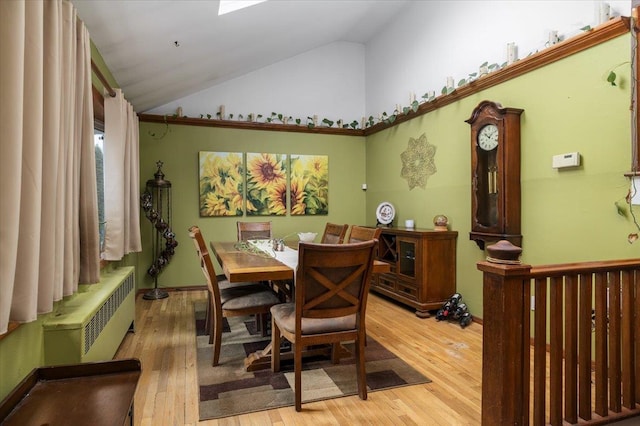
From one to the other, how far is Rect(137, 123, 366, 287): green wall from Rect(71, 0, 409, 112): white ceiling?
1.74 feet

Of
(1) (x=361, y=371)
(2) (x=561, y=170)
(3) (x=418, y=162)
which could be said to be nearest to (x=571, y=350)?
(1) (x=361, y=371)

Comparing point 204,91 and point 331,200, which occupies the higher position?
point 204,91

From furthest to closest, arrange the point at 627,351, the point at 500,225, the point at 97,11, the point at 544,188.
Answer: the point at 500,225, the point at 544,188, the point at 97,11, the point at 627,351

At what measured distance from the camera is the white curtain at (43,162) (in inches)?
45.2

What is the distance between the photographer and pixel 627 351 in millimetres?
1687

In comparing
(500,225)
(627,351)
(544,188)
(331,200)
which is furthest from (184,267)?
(627,351)

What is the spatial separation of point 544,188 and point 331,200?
3286mm

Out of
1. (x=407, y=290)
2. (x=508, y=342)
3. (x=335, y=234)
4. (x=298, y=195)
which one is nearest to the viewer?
(x=508, y=342)

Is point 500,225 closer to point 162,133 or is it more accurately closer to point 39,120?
point 39,120

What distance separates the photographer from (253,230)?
462 centimetres

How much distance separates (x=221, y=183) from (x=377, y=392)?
12.3ft

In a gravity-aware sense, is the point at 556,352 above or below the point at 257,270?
below

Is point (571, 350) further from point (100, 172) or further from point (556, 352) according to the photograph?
point (100, 172)

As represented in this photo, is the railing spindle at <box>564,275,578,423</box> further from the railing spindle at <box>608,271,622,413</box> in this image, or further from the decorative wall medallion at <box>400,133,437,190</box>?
the decorative wall medallion at <box>400,133,437,190</box>
